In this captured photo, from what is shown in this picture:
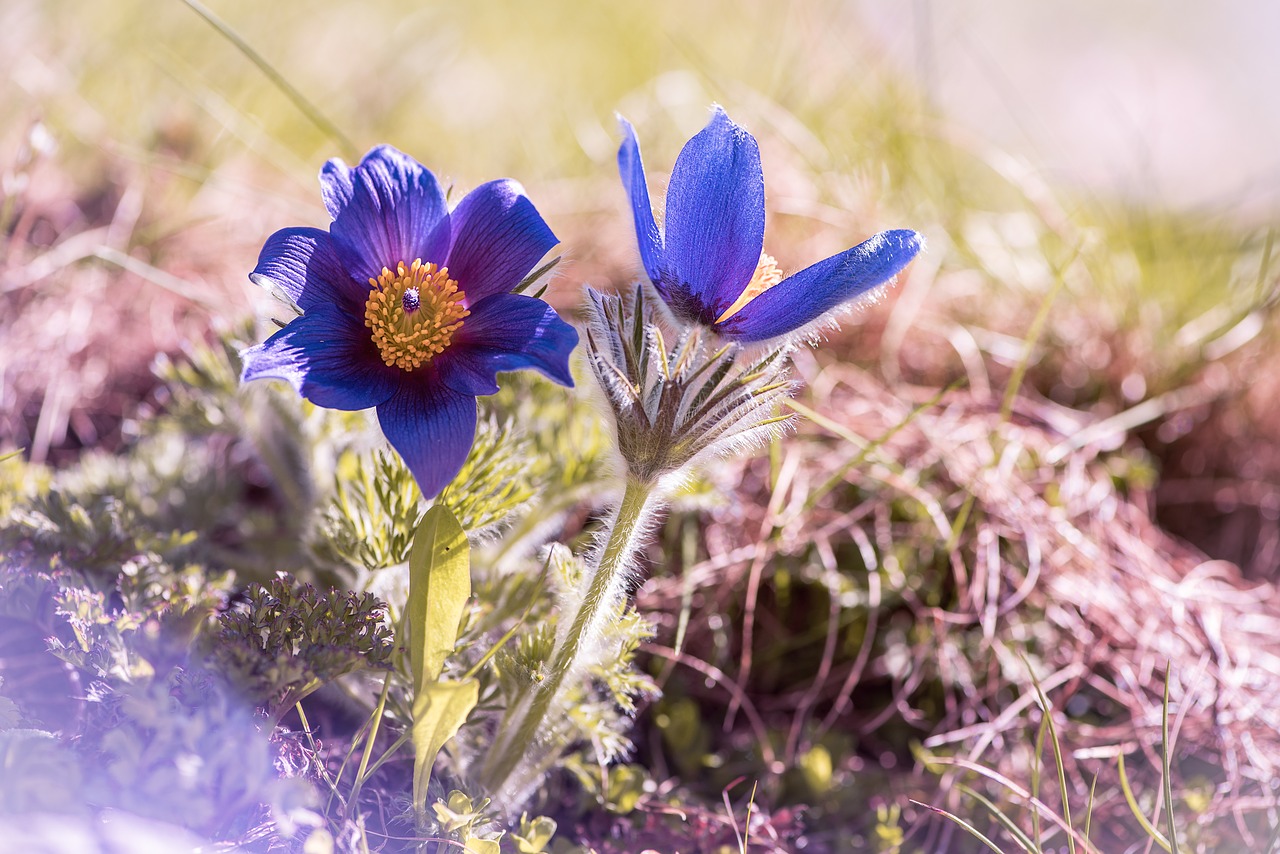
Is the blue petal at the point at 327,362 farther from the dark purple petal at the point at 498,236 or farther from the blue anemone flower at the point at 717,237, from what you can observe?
the blue anemone flower at the point at 717,237

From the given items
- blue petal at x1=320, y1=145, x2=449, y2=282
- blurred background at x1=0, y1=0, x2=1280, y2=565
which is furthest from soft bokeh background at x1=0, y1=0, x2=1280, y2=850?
blue petal at x1=320, y1=145, x2=449, y2=282

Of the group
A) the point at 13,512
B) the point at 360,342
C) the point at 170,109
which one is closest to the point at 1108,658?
the point at 360,342

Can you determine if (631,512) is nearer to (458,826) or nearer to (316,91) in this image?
(458,826)

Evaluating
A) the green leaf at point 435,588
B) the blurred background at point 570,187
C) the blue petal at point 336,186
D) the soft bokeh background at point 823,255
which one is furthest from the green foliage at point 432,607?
the blurred background at point 570,187

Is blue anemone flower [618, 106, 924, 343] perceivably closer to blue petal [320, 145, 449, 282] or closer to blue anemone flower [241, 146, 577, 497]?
blue anemone flower [241, 146, 577, 497]

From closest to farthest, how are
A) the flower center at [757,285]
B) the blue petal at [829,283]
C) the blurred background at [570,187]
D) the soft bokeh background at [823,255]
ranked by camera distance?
1. the blue petal at [829,283]
2. the flower center at [757,285]
3. the soft bokeh background at [823,255]
4. the blurred background at [570,187]

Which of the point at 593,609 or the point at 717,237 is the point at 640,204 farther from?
the point at 593,609

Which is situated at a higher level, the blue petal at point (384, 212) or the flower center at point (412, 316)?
the blue petal at point (384, 212)
